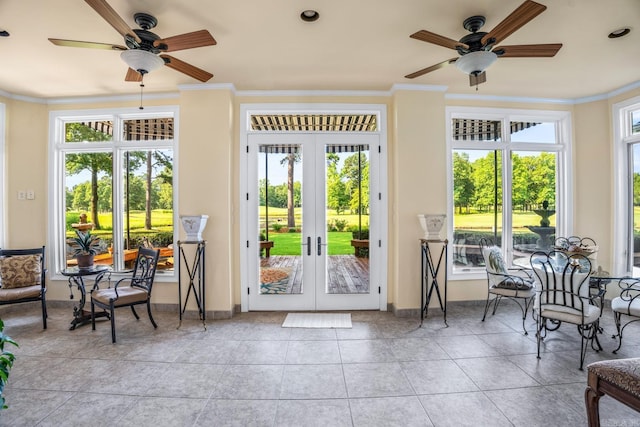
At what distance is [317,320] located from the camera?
3832mm

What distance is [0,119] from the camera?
4.21m

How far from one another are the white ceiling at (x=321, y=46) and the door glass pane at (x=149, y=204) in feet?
3.16

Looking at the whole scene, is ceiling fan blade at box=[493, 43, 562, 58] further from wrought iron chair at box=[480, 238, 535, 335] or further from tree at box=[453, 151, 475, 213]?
wrought iron chair at box=[480, 238, 535, 335]

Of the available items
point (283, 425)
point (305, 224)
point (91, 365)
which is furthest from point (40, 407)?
point (305, 224)

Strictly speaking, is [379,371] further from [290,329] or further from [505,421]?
[290,329]

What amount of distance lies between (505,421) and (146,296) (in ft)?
12.1

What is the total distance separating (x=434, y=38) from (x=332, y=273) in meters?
2.94

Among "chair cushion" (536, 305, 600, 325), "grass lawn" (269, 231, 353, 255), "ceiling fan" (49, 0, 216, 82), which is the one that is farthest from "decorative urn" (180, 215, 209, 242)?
"chair cushion" (536, 305, 600, 325)

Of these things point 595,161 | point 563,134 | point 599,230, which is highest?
point 563,134

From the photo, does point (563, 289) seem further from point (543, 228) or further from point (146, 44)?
point (146, 44)

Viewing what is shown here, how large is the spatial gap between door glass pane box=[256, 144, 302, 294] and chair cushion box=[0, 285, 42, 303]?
2656 mm

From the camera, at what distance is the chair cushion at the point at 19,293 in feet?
11.5

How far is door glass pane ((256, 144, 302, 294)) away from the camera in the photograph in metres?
4.16

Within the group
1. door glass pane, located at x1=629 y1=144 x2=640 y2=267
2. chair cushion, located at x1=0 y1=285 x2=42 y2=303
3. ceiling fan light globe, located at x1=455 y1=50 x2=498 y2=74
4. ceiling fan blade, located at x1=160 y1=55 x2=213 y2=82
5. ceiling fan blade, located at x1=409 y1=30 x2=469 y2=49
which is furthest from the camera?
door glass pane, located at x1=629 y1=144 x2=640 y2=267
